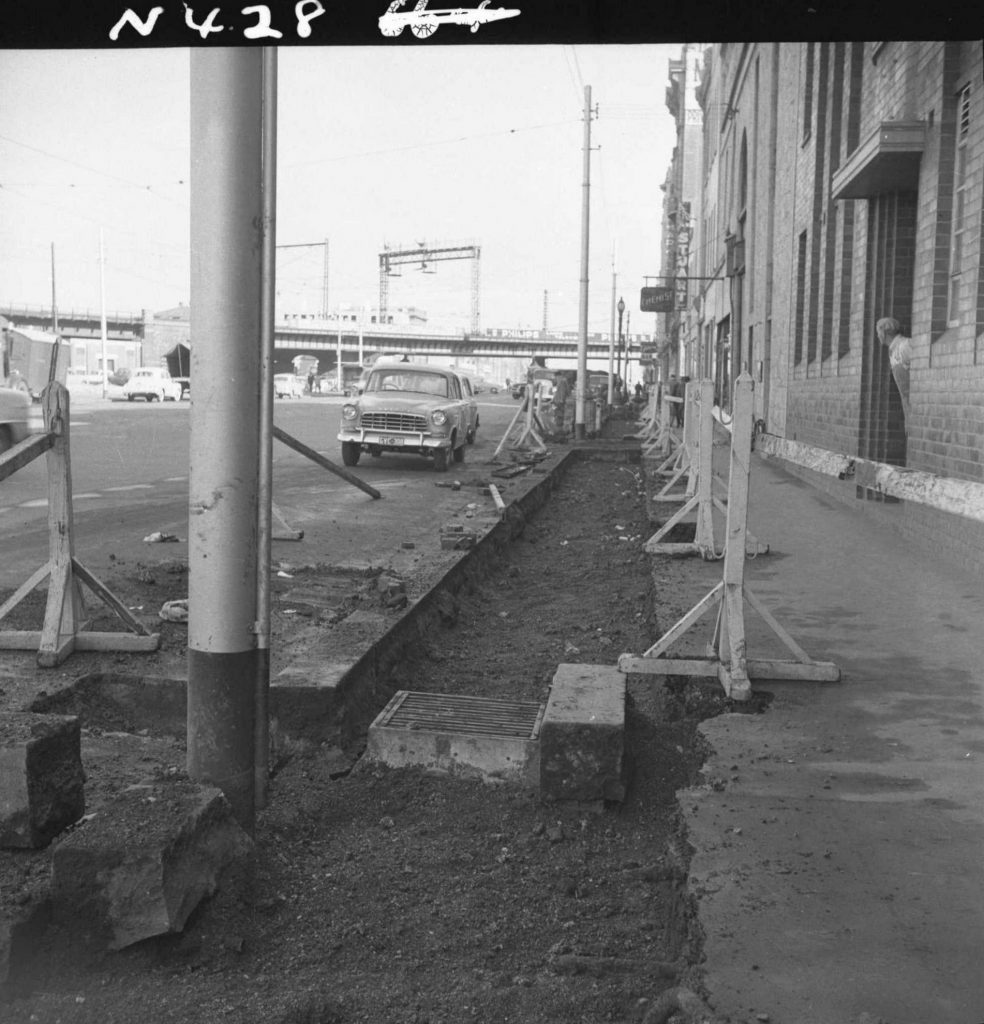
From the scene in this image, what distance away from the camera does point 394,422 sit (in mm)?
19234

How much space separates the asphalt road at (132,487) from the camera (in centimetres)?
974

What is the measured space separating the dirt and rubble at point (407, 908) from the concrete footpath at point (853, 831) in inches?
5.7

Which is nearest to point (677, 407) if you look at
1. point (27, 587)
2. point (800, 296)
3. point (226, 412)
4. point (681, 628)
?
point (800, 296)

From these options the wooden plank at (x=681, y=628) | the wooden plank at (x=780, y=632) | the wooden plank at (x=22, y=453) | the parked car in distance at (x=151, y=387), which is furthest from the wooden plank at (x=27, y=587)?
the parked car in distance at (x=151, y=387)

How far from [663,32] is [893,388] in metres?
9.87

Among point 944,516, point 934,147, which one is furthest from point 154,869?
point 934,147

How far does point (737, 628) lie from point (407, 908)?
2.45 m

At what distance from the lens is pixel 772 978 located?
8.88 ft

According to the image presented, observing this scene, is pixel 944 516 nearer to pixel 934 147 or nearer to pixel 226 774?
pixel 934 147

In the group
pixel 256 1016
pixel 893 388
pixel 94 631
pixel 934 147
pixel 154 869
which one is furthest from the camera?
pixel 893 388

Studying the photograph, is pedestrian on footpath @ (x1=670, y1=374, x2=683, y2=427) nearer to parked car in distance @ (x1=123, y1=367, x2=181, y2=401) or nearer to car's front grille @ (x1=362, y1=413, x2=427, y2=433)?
car's front grille @ (x1=362, y1=413, x2=427, y2=433)

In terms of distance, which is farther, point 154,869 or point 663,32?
point 154,869

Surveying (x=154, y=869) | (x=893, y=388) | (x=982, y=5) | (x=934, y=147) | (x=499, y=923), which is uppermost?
(x=934, y=147)

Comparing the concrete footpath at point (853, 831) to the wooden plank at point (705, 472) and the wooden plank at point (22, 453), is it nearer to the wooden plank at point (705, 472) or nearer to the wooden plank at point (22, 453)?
the wooden plank at point (705, 472)
